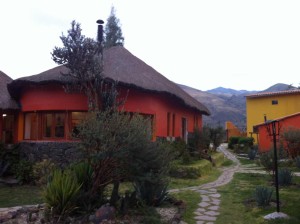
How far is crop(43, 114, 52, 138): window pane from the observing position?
1438 centimetres

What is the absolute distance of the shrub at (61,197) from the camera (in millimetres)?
6457

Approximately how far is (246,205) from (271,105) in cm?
2560

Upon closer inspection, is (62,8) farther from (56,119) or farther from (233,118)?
(233,118)

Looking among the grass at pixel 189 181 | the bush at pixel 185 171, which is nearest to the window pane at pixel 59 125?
the bush at pixel 185 171

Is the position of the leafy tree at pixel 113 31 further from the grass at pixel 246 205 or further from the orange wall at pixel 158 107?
the grass at pixel 246 205

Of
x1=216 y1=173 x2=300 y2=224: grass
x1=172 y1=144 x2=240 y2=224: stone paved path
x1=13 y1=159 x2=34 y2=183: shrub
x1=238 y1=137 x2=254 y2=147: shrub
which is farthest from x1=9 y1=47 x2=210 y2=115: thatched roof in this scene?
x1=238 y1=137 x2=254 y2=147: shrub

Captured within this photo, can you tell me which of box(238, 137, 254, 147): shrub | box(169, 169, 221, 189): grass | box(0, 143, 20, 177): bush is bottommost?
box(169, 169, 221, 189): grass

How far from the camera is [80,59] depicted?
12.4 meters

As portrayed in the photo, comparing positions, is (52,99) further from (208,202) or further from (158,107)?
(208,202)

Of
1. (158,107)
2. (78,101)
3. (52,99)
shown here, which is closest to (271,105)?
(158,107)

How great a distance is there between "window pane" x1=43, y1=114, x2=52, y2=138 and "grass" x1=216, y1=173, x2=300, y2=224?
7438mm

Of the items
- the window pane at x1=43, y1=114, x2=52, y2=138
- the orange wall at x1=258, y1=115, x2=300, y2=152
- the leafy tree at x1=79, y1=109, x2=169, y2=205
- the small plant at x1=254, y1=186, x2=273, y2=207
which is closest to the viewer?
the leafy tree at x1=79, y1=109, x2=169, y2=205

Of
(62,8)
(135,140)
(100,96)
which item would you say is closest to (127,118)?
(135,140)

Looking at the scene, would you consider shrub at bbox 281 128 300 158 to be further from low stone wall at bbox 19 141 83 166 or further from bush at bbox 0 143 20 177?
bush at bbox 0 143 20 177
